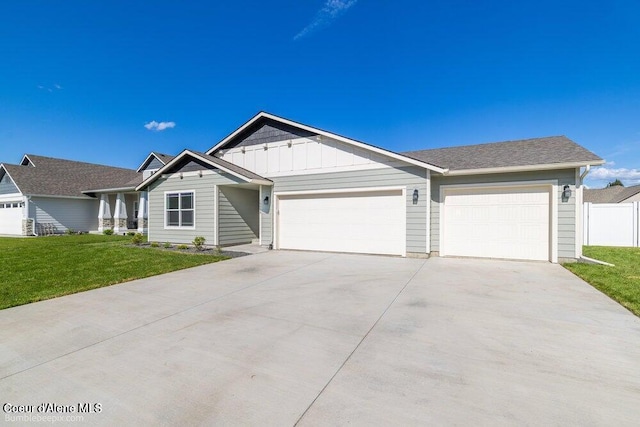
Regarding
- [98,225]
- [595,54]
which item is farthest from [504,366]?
[98,225]

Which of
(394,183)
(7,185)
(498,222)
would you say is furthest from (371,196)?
(7,185)

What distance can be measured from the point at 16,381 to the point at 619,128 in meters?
23.2

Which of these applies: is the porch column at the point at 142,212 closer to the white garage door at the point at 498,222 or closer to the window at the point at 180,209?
the window at the point at 180,209

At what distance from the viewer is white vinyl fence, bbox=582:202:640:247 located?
39.9ft

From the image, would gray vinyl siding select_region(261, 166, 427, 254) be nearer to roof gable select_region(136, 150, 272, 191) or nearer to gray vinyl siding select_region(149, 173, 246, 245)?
Result: roof gable select_region(136, 150, 272, 191)

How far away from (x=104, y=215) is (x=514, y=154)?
24.9 meters

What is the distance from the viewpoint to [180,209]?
12.7 meters

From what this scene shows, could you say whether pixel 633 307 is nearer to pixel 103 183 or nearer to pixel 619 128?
pixel 619 128

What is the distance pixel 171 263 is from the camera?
8.55m

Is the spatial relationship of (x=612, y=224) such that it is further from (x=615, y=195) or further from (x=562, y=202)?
(x=615, y=195)

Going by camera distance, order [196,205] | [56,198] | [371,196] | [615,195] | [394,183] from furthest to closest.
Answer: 1. [615,195]
2. [56,198]
3. [196,205]
4. [371,196]
5. [394,183]

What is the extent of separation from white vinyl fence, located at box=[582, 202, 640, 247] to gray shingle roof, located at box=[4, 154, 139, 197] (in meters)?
26.7

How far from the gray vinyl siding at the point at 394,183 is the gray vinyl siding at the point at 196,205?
297cm

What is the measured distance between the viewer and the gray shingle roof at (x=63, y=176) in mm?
19062
